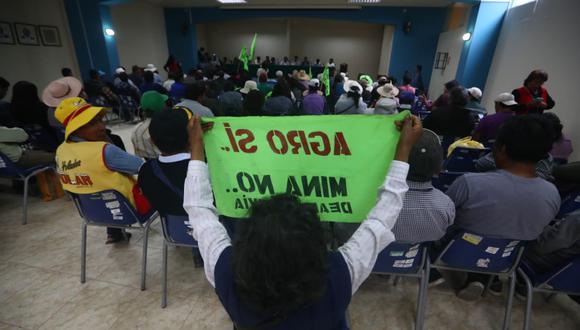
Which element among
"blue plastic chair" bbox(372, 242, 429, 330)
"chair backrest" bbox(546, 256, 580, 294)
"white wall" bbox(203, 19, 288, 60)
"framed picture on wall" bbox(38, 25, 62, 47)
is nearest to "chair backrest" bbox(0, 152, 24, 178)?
"blue plastic chair" bbox(372, 242, 429, 330)

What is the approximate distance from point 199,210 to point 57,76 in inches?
361

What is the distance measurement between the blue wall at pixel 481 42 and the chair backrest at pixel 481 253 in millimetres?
7786

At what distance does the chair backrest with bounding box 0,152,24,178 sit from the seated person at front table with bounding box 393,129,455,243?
10.7 ft

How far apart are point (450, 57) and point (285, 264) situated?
10.8 metres

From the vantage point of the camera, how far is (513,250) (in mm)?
1404

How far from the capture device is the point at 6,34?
6.07 metres

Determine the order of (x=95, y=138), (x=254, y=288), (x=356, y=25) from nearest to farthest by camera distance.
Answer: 1. (x=254, y=288)
2. (x=95, y=138)
3. (x=356, y=25)

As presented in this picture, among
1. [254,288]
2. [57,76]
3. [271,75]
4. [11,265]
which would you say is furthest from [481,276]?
[271,75]

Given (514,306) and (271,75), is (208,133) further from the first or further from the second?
(271,75)

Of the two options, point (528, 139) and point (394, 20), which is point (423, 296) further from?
point (394, 20)

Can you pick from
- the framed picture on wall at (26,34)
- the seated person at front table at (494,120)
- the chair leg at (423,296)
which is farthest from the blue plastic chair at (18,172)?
the framed picture on wall at (26,34)

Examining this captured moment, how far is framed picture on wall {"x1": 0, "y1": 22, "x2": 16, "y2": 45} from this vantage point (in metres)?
5.98

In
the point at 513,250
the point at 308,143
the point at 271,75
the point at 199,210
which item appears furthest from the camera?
the point at 271,75

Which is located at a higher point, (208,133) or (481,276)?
(208,133)
